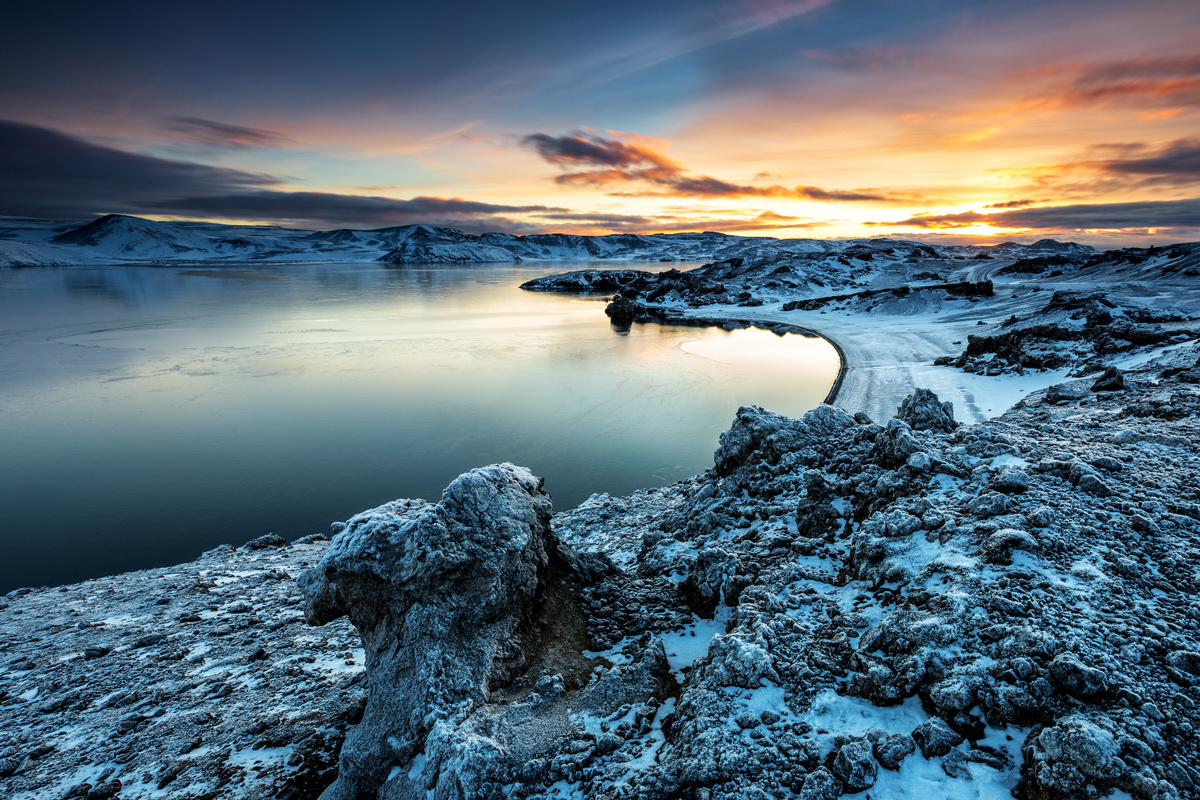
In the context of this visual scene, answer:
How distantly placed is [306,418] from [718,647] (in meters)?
24.3

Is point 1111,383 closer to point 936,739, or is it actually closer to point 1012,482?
point 1012,482

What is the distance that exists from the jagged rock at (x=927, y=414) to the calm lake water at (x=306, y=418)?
28.4ft

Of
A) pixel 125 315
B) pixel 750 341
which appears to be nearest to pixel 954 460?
pixel 750 341

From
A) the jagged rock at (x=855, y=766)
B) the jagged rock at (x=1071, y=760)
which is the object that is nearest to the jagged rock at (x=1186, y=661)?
the jagged rock at (x=1071, y=760)

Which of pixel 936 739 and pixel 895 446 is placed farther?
pixel 895 446

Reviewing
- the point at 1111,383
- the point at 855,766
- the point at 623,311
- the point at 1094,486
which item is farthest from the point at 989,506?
the point at 623,311

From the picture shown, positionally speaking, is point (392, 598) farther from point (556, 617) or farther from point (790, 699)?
point (790, 699)

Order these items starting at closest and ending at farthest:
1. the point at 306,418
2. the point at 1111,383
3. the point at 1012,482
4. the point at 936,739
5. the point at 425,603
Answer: the point at 936,739
the point at 425,603
the point at 1012,482
the point at 1111,383
the point at 306,418

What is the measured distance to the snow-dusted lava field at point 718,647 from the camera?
399 cm

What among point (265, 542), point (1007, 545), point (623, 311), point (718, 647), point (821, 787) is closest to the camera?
point (821, 787)

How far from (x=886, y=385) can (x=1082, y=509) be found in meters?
21.4

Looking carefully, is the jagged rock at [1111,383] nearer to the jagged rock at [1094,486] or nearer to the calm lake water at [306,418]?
the jagged rock at [1094,486]

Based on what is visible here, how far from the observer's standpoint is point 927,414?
34.7 ft

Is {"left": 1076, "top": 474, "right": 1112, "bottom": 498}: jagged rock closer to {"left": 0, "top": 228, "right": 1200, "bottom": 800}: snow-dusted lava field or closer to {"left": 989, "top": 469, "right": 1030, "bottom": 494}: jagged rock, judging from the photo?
{"left": 0, "top": 228, "right": 1200, "bottom": 800}: snow-dusted lava field
